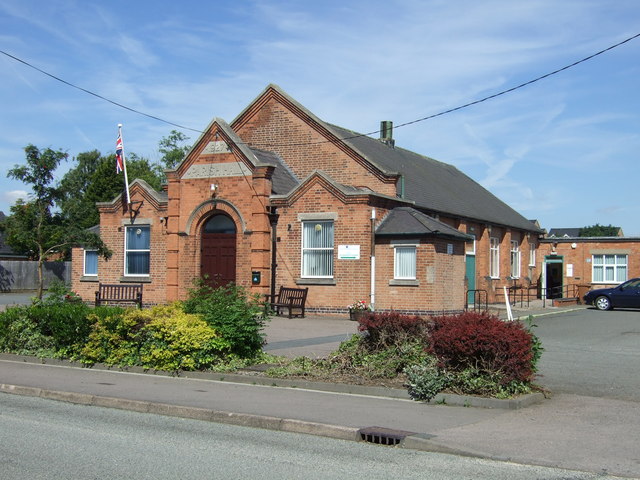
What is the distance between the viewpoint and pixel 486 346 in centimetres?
1050

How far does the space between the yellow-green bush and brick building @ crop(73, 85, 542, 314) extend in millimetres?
11115

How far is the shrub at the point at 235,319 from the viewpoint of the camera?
1335cm

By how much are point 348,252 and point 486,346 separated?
46.0ft

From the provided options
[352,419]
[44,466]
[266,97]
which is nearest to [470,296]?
[266,97]

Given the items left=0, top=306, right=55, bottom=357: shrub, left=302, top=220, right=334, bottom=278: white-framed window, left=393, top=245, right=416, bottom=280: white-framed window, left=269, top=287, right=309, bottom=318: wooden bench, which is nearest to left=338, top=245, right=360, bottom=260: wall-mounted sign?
left=302, top=220, right=334, bottom=278: white-framed window

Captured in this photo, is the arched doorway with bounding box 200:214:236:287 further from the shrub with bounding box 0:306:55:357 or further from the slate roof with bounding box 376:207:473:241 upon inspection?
the shrub with bounding box 0:306:55:357

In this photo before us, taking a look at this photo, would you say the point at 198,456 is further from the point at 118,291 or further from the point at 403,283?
the point at 118,291

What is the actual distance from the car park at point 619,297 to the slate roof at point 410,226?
10.1 m

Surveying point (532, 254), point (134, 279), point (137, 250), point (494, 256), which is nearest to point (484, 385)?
point (134, 279)

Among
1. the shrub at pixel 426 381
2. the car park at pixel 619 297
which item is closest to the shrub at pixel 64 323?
the shrub at pixel 426 381

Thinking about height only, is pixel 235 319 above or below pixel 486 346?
above

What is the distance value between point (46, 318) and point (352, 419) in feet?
26.7

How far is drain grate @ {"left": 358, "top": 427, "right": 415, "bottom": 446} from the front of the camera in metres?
8.31

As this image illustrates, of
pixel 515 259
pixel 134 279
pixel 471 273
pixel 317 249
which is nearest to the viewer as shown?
pixel 317 249
